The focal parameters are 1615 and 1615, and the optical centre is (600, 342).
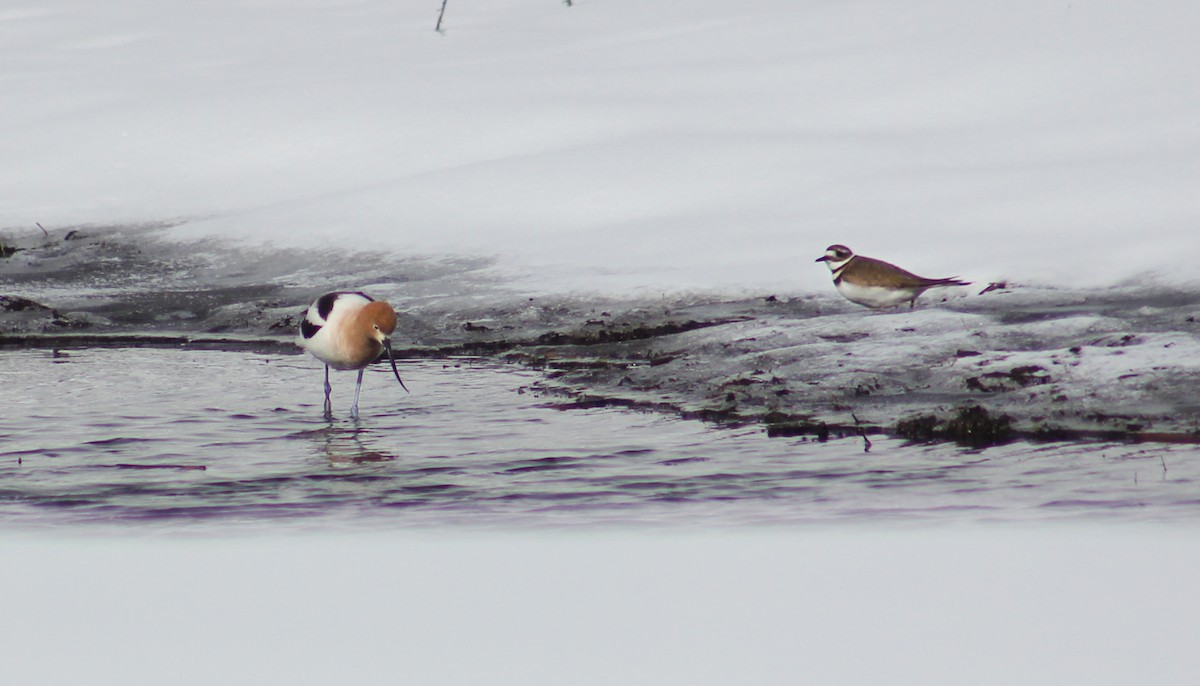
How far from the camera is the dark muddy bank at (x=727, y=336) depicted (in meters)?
6.26

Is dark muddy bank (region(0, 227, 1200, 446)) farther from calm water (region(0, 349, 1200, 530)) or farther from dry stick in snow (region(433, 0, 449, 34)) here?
dry stick in snow (region(433, 0, 449, 34))

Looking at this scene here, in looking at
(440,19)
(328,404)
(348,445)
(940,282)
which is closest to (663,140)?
(940,282)

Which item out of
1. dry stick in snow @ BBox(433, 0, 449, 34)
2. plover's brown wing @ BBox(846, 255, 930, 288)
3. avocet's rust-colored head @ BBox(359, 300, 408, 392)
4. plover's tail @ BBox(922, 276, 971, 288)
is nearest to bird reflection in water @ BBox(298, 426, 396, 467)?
avocet's rust-colored head @ BBox(359, 300, 408, 392)

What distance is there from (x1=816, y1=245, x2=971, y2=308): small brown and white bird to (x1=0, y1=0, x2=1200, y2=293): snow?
1.42 ft

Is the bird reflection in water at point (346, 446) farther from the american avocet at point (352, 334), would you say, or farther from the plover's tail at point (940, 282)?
the plover's tail at point (940, 282)

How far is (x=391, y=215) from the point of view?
10.5 m

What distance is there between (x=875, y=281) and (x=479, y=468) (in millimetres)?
3068

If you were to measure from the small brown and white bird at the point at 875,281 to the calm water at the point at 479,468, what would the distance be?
69.1 inches

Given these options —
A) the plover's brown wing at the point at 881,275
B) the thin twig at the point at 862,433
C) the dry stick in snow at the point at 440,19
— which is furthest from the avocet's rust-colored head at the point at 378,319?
the dry stick in snow at the point at 440,19

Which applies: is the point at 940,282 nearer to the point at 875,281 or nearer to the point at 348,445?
the point at 875,281

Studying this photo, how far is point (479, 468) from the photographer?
18.3 feet

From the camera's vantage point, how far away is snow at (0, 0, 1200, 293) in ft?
30.2

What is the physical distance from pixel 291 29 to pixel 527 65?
335 centimetres

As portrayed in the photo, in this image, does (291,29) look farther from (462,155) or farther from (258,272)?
(258,272)
